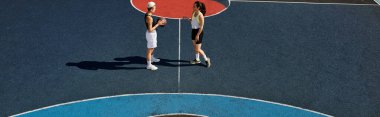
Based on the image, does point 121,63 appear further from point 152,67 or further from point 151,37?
point 151,37

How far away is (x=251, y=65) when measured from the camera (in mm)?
11000

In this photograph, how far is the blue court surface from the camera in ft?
30.3

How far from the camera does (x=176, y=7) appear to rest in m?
14.5

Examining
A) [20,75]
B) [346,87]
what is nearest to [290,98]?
[346,87]

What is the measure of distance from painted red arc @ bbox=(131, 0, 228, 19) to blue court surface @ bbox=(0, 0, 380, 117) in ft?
1.36

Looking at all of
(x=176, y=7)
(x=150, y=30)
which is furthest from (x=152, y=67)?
(x=176, y=7)

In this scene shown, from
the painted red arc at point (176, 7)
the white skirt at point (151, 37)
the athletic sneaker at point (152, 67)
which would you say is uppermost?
the painted red arc at point (176, 7)

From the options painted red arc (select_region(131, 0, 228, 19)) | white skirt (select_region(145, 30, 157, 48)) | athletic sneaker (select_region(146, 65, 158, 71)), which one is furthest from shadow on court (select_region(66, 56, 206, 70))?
painted red arc (select_region(131, 0, 228, 19))

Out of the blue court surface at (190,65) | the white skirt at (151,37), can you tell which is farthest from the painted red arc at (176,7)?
the white skirt at (151,37)

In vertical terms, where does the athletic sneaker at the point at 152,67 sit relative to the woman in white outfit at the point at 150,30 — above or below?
below

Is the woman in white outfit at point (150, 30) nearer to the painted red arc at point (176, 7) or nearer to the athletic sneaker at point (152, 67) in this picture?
the athletic sneaker at point (152, 67)

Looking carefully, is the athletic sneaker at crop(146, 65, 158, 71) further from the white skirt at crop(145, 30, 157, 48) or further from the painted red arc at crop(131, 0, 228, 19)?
the painted red arc at crop(131, 0, 228, 19)

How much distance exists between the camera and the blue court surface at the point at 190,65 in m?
9.24

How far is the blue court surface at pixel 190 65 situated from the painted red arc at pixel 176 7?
1.36ft
